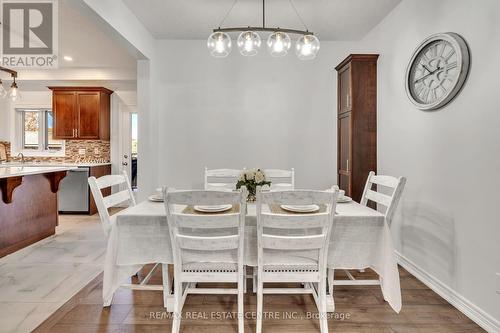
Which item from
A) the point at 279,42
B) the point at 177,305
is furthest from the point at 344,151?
the point at 177,305

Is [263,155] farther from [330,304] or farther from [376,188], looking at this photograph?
[330,304]

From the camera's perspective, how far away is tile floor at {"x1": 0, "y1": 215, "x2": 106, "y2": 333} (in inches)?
83.0

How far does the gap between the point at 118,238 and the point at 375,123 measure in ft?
9.52

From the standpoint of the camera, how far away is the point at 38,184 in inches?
148

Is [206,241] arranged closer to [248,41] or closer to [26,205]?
[248,41]

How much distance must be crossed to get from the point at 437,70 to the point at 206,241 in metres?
2.24

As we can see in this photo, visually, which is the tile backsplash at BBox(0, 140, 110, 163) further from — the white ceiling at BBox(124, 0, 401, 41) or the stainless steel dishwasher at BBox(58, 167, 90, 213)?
the white ceiling at BBox(124, 0, 401, 41)

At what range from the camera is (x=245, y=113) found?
4.14m

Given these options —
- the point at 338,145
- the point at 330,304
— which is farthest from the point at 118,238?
the point at 338,145

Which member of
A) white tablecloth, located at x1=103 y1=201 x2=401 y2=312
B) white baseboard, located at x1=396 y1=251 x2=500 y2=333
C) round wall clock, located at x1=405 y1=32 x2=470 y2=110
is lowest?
white baseboard, located at x1=396 y1=251 x2=500 y2=333

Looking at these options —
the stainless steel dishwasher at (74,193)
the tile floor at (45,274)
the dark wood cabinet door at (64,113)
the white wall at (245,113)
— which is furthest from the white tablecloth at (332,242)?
the dark wood cabinet door at (64,113)

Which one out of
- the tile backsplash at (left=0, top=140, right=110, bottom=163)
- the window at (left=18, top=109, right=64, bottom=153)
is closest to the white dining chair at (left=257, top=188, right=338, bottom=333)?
the tile backsplash at (left=0, top=140, right=110, bottom=163)

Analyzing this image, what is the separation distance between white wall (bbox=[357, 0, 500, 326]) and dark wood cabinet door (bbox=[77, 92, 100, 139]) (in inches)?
191

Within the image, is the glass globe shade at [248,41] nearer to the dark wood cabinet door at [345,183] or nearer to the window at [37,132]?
the dark wood cabinet door at [345,183]
